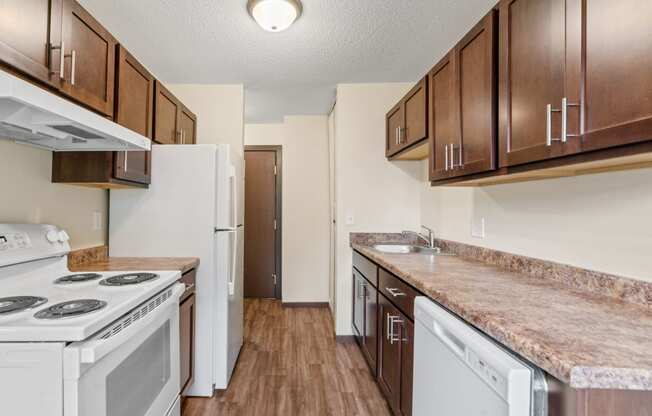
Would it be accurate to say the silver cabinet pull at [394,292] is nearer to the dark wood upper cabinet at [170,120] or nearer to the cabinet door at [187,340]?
the cabinet door at [187,340]

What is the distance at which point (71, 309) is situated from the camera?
1108 millimetres

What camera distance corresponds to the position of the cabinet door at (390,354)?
1.80 meters

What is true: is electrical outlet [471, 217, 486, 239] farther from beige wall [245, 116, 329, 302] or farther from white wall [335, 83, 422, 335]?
beige wall [245, 116, 329, 302]

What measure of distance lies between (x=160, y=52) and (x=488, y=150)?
7.80 feet

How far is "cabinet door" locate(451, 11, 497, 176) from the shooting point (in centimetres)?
147

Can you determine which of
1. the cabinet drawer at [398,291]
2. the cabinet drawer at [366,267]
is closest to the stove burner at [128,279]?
the cabinet drawer at [398,291]

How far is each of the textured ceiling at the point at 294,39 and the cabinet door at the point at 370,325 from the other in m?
1.74

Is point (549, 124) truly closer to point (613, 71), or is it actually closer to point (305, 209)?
point (613, 71)

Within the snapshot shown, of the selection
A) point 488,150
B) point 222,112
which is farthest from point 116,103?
point 488,150

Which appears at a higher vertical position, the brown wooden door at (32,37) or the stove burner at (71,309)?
the brown wooden door at (32,37)

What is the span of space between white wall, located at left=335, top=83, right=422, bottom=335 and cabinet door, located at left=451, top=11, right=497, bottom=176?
1344mm

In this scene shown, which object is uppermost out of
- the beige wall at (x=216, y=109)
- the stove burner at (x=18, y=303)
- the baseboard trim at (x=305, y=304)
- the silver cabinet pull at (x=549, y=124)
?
the beige wall at (x=216, y=109)

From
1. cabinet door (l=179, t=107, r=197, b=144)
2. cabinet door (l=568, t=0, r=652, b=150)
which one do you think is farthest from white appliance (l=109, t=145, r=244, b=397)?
cabinet door (l=568, t=0, r=652, b=150)

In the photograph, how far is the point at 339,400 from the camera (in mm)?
2158
